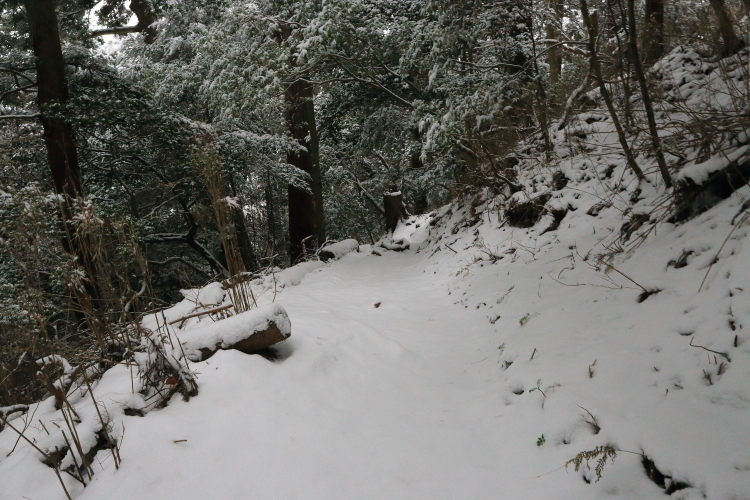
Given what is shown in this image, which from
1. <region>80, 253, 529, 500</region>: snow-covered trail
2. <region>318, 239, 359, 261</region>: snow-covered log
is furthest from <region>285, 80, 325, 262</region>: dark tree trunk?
<region>80, 253, 529, 500</region>: snow-covered trail

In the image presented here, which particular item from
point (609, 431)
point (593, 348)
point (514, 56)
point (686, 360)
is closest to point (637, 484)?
point (609, 431)

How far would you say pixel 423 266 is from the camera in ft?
23.1

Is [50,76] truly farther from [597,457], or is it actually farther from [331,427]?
[597,457]

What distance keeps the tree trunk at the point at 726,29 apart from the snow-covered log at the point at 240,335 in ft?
11.9

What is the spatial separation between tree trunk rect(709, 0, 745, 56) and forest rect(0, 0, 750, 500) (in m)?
0.06

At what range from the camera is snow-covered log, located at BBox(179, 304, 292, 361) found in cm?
248

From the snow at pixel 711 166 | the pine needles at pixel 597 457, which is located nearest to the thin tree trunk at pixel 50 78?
the pine needles at pixel 597 457

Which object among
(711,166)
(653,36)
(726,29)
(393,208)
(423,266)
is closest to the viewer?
(711,166)

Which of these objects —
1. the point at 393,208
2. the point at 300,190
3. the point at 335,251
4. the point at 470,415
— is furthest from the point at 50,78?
the point at 393,208

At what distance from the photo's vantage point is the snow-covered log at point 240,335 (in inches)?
97.5

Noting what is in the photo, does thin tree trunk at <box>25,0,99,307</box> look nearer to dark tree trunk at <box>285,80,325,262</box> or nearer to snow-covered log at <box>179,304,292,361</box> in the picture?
dark tree trunk at <box>285,80,325,262</box>

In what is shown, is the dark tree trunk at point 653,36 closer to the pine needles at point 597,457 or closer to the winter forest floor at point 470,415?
the winter forest floor at point 470,415

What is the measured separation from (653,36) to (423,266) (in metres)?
4.42

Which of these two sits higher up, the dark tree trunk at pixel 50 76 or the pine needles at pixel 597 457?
the dark tree trunk at pixel 50 76
